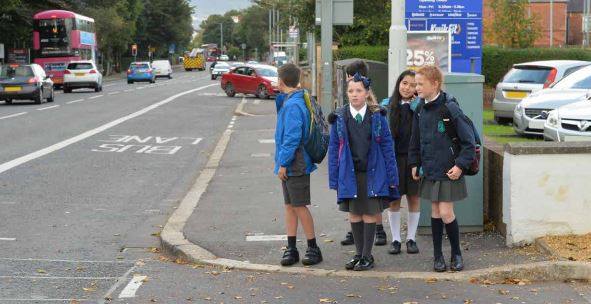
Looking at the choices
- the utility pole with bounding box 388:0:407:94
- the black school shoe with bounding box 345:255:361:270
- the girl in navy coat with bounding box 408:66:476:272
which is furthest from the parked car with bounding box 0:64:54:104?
the girl in navy coat with bounding box 408:66:476:272

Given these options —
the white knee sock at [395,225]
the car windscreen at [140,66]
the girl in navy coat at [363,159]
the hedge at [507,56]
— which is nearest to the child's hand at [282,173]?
the girl in navy coat at [363,159]

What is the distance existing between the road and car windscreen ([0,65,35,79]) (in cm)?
1219

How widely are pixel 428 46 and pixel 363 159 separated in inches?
352

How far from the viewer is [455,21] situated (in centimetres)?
1889

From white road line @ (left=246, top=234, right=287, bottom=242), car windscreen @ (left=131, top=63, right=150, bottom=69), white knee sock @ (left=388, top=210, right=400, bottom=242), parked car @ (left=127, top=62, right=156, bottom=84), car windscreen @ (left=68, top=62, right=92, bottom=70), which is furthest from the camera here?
car windscreen @ (left=131, top=63, right=150, bottom=69)

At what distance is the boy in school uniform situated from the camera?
7.93m

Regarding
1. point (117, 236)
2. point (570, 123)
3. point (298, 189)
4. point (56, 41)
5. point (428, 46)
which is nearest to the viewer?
point (298, 189)

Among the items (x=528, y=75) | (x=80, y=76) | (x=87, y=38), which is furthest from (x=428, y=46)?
(x=87, y=38)

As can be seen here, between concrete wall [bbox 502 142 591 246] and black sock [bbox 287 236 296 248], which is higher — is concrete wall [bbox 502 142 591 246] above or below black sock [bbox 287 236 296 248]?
above

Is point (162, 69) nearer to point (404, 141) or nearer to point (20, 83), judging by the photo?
point (20, 83)

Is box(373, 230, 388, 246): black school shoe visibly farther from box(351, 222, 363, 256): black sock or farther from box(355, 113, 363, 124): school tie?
box(355, 113, 363, 124): school tie

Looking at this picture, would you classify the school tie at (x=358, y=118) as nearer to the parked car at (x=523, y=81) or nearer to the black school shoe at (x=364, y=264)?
the black school shoe at (x=364, y=264)

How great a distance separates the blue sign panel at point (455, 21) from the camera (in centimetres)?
1841

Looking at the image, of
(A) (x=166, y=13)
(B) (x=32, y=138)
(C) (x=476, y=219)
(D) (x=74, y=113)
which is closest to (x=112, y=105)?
(D) (x=74, y=113)
